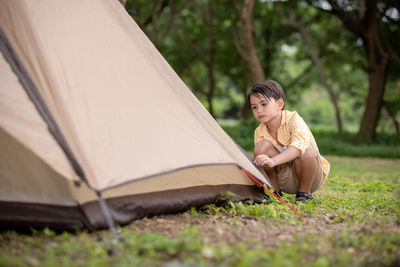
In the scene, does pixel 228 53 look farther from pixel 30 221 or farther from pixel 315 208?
pixel 30 221

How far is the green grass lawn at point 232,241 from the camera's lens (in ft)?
6.95

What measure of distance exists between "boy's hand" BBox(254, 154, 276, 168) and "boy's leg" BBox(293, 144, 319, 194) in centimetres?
31

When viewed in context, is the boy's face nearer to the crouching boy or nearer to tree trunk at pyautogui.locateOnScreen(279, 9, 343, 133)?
the crouching boy

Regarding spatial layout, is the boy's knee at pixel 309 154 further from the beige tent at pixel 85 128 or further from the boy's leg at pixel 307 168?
the beige tent at pixel 85 128

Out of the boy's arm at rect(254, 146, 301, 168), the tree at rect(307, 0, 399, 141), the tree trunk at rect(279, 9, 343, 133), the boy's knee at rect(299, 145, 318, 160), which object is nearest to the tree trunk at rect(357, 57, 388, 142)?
the tree at rect(307, 0, 399, 141)

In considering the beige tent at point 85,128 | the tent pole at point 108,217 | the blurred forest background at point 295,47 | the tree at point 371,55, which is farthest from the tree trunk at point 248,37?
the tent pole at point 108,217

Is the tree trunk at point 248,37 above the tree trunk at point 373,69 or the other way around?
above

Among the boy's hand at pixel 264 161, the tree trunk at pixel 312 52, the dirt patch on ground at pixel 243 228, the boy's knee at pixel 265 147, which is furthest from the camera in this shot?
the tree trunk at pixel 312 52

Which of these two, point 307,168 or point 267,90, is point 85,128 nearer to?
point 267,90

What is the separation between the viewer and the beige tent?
242 centimetres

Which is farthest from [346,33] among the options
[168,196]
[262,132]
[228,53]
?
[168,196]

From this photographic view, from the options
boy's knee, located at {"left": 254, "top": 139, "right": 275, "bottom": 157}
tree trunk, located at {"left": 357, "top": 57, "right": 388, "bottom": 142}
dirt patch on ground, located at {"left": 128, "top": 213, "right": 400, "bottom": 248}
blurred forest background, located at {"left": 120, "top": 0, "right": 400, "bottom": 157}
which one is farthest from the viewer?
tree trunk, located at {"left": 357, "top": 57, "right": 388, "bottom": 142}

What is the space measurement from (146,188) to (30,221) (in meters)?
0.75

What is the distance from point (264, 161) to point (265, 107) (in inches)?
18.7
